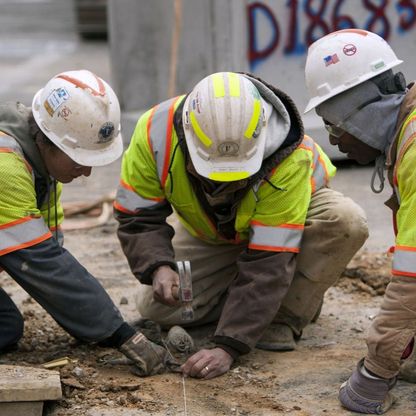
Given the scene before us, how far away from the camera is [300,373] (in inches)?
188

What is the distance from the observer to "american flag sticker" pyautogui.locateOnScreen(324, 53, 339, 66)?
4.34 meters

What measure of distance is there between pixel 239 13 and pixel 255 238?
4.60m

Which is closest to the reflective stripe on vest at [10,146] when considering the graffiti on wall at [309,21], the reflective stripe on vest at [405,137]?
the reflective stripe on vest at [405,137]

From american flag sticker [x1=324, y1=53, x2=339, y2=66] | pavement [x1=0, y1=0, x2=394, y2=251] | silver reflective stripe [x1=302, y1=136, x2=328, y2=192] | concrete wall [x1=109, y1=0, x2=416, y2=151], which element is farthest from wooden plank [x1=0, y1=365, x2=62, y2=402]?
concrete wall [x1=109, y1=0, x2=416, y2=151]

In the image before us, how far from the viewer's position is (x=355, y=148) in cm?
434

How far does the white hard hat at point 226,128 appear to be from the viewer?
4395 millimetres

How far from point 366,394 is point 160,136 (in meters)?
1.52

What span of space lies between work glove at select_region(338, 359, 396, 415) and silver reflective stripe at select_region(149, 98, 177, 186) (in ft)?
4.34

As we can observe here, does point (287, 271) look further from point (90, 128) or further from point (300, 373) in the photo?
point (90, 128)

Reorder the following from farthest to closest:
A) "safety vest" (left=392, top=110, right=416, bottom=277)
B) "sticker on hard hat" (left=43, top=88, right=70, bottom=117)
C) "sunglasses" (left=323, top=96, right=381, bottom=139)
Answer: "sticker on hard hat" (left=43, top=88, right=70, bottom=117) < "sunglasses" (left=323, top=96, right=381, bottom=139) < "safety vest" (left=392, top=110, right=416, bottom=277)

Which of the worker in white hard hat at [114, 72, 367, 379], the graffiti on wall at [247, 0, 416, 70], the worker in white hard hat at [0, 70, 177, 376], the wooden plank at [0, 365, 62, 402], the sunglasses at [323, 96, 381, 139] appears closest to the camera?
the wooden plank at [0, 365, 62, 402]

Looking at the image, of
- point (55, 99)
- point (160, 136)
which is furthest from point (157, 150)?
point (55, 99)

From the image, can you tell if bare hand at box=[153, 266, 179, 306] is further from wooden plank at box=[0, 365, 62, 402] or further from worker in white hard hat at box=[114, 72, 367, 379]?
wooden plank at box=[0, 365, 62, 402]

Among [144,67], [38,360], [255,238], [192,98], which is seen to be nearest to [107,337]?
[38,360]
